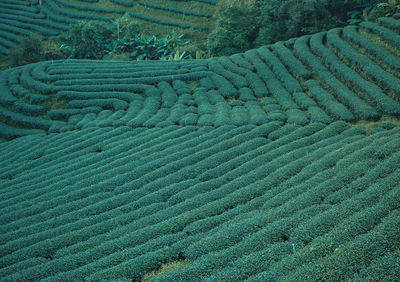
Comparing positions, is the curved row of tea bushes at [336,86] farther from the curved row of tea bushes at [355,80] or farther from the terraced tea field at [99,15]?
the terraced tea field at [99,15]

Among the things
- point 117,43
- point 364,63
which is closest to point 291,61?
point 364,63

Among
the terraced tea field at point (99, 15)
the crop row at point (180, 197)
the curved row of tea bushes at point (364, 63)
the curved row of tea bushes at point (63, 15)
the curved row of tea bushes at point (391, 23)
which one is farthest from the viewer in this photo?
the curved row of tea bushes at point (63, 15)

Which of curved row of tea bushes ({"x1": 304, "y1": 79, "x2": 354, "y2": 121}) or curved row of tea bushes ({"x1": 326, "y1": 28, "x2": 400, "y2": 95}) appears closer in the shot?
curved row of tea bushes ({"x1": 304, "y1": 79, "x2": 354, "y2": 121})

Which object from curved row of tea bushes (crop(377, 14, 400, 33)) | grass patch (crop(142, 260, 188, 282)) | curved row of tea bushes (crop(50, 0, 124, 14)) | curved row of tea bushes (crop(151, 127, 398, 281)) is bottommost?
grass patch (crop(142, 260, 188, 282))

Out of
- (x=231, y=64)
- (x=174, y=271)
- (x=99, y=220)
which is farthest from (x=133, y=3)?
(x=174, y=271)

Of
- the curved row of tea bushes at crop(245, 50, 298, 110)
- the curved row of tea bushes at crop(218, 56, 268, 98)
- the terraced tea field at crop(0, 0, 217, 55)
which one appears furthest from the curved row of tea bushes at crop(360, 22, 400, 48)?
the terraced tea field at crop(0, 0, 217, 55)

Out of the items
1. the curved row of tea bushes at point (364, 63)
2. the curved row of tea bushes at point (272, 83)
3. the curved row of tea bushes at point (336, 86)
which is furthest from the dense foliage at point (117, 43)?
the curved row of tea bushes at point (364, 63)

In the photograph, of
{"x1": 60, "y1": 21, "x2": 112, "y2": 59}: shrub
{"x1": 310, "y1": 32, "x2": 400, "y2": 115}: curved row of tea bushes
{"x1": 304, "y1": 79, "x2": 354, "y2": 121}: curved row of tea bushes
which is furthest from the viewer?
{"x1": 60, "y1": 21, "x2": 112, "y2": 59}: shrub

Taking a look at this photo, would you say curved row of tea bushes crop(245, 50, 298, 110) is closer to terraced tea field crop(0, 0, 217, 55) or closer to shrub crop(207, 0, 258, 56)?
A: shrub crop(207, 0, 258, 56)
